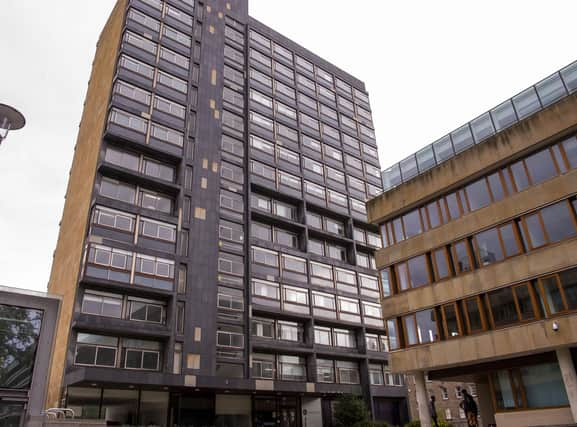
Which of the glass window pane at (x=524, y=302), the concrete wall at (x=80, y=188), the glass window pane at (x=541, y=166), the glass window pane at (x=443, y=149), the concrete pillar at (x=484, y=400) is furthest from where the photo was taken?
the concrete wall at (x=80, y=188)

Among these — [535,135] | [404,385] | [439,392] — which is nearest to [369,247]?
[404,385]

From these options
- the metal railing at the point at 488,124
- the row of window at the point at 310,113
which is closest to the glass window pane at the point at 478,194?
the metal railing at the point at 488,124

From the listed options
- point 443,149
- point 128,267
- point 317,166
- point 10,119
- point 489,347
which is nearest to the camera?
point 10,119

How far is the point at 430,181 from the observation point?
26.5 metres

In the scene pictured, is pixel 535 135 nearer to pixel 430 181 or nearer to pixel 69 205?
pixel 430 181

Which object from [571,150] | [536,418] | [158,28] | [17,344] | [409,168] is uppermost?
[158,28]

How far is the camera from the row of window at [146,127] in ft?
142

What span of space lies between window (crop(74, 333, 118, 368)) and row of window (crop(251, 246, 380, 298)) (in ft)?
51.6

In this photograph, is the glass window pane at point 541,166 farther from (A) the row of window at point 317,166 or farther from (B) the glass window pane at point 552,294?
(A) the row of window at point 317,166

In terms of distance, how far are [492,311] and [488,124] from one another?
9.51m

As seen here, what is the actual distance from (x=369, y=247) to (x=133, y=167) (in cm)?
2933

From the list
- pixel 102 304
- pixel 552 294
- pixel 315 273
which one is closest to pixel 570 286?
pixel 552 294

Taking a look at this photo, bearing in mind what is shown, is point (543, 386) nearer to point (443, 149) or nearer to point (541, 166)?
point (541, 166)

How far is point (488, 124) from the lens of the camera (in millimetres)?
25062
